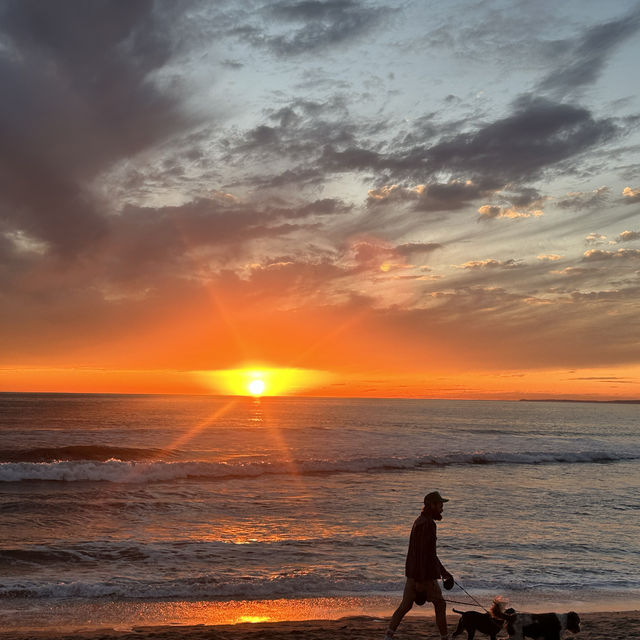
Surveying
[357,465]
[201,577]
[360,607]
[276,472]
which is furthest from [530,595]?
[357,465]

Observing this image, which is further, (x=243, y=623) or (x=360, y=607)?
(x=360, y=607)

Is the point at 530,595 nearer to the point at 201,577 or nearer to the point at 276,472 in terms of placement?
the point at 201,577

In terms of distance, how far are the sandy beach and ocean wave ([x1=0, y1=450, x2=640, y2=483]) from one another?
1912 cm

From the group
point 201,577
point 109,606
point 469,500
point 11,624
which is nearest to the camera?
point 11,624

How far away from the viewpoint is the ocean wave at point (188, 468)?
27438 millimetres

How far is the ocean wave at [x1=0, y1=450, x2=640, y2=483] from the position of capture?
2744cm

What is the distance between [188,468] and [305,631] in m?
21.8

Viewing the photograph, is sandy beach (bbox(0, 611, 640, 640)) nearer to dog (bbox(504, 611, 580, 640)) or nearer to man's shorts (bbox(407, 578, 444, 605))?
dog (bbox(504, 611, 580, 640))

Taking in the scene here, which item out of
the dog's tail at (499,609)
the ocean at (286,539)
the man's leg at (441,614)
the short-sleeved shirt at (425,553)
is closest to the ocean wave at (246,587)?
the ocean at (286,539)

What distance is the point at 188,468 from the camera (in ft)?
96.9

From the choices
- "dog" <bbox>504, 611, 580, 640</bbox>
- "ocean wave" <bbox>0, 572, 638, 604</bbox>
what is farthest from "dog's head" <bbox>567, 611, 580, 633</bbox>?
"ocean wave" <bbox>0, 572, 638, 604</bbox>

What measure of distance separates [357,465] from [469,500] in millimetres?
11512

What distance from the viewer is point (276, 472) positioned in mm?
30297

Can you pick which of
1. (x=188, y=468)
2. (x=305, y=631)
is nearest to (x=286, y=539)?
(x=305, y=631)
